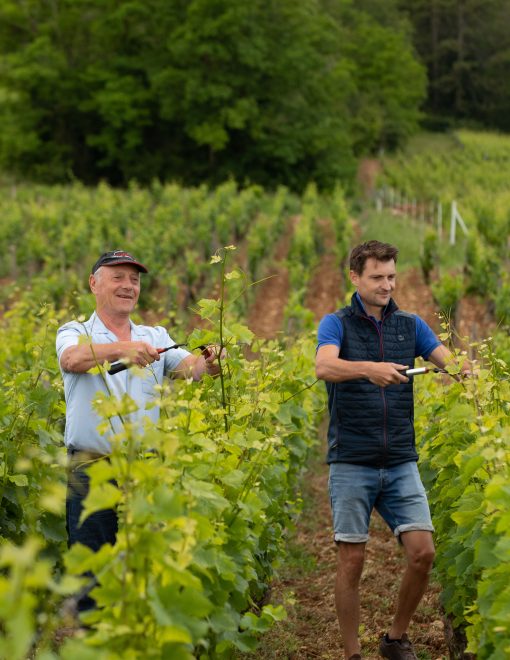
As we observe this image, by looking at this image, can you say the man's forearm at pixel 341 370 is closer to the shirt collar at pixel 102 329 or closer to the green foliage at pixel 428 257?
the shirt collar at pixel 102 329

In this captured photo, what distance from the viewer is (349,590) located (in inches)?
174

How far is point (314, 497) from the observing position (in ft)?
27.9

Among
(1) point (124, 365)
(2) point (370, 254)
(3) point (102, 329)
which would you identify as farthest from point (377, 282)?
(1) point (124, 365)

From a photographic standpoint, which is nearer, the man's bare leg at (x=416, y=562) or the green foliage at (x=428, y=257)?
the man's bare leg at (x=416, y=562)

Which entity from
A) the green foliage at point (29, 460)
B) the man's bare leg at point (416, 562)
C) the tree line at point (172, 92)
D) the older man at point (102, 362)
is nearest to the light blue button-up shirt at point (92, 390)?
the older man at point (102, 362)

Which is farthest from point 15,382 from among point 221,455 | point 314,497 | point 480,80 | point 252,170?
point 480,80

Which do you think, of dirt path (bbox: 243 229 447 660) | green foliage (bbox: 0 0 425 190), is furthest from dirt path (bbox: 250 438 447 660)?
green foliage (bbox: 0 0 425 190)

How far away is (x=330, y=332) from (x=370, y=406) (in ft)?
1.20

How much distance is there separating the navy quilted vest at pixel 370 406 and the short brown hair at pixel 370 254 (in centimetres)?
15

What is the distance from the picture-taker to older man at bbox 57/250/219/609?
13.0 feet

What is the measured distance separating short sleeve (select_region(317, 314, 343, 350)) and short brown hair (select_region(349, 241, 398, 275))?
24cm

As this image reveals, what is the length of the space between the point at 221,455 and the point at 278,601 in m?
2.69

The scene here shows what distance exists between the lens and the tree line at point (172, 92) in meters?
36.4

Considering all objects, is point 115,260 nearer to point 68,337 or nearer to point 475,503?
point 68,337
